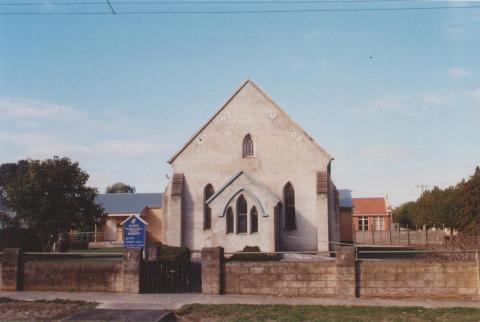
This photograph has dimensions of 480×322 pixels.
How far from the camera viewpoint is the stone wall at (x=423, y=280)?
649 inches

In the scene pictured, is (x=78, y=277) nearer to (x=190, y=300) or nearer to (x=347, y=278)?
(x=190, y=300)

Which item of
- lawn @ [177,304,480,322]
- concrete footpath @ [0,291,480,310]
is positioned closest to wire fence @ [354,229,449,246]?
concrete footpath @ [0,291,480,310]

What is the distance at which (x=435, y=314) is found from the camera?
44.7 ft

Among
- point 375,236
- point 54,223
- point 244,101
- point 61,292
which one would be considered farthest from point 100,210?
point 375,236

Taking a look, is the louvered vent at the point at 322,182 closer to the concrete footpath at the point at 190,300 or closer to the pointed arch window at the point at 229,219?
the pointed arch window at the point at 229,219

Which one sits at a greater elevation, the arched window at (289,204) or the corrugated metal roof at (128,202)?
the corrugated metal roof at (128,202)

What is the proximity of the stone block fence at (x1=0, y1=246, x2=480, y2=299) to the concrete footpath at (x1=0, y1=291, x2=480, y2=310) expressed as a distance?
16.0 inches

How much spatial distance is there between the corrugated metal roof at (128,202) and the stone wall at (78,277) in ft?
145

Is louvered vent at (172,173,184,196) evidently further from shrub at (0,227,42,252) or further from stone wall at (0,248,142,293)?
stone wall at (0,248,142,293)

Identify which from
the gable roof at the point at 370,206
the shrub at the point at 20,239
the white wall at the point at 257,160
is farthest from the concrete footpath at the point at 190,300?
the gable roof at the point at 370,206

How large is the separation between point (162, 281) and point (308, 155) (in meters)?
18.5

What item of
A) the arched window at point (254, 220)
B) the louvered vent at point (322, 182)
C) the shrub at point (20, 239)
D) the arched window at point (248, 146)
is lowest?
the shrub at point (20, 239)

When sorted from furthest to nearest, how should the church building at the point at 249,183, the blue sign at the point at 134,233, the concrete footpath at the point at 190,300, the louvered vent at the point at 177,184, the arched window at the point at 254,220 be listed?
1. the louvered vent at the point at 177,184
2. the church building at the point at 249,183
3. the arched window at the point at 254,220
4. the blue sign at the point at 134,233
5. the concrete footpath at the point at 190,300

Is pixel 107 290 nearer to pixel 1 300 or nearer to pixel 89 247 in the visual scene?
pixel 1 300
